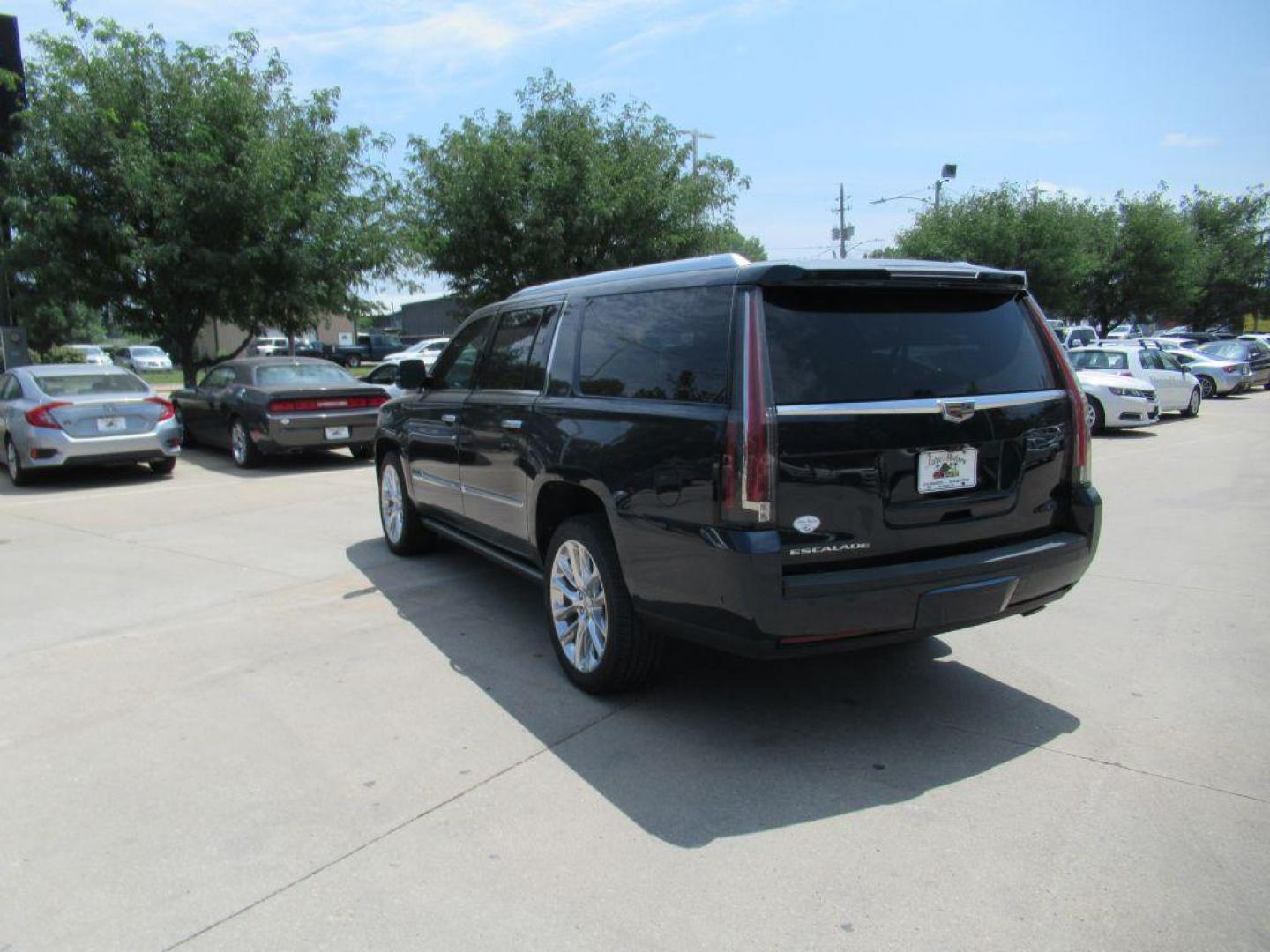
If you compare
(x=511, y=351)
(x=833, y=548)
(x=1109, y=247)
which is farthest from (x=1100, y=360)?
(x=1109, y=247)

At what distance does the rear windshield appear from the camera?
3445mm

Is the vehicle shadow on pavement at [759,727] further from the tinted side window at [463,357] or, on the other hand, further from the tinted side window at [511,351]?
the tinted side window at [463,357]

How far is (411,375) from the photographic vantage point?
6.25 meters

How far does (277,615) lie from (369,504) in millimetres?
3890

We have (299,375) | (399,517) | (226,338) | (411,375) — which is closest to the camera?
(411,375)

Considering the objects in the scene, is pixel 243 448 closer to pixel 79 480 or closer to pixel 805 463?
pixel 79 480

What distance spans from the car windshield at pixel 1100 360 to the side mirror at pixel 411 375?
14.6m

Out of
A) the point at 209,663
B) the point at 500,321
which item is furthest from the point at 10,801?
the point at 500,321

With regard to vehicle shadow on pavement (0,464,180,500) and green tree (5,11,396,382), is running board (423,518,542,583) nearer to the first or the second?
vehicle shadow on pavement (0,464,180,500)

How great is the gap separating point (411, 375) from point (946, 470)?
12.7 feet

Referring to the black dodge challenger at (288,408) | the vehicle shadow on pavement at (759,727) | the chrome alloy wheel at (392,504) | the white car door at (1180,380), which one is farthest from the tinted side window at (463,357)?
the white car door at (1180,380)

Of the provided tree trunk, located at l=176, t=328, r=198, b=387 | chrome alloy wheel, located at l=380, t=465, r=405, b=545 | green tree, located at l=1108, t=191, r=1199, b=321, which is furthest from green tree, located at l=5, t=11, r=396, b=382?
green tree, located at l=1108, t=191, r=1199, b=321

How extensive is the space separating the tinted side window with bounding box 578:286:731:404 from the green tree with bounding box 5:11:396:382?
42.9 ft

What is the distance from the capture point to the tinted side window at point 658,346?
11.7 ft
